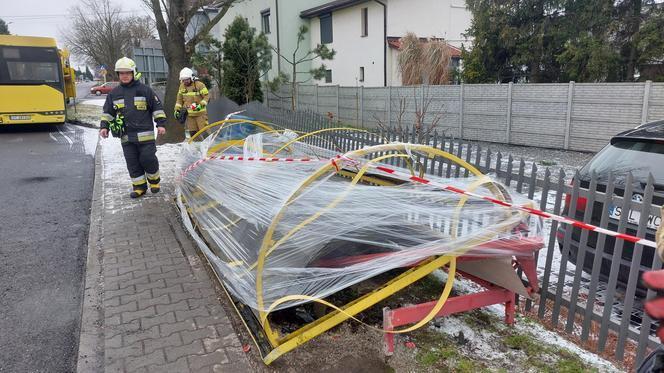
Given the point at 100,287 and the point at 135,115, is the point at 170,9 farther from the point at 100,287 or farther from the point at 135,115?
the point at 100,287

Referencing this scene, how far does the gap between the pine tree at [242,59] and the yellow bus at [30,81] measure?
527cm

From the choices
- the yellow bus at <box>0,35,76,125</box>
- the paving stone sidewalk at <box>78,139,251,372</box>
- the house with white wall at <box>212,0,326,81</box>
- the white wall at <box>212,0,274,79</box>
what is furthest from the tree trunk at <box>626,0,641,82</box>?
the white wall at <box>212,0,274,79</box>

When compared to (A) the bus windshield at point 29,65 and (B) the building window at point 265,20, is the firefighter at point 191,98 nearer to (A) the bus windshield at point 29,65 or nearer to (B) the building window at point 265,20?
(A) the bus windshield at point 29,65

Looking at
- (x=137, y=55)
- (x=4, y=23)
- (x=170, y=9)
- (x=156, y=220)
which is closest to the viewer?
(x=156, y=220)

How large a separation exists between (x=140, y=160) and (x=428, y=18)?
62.0 feet

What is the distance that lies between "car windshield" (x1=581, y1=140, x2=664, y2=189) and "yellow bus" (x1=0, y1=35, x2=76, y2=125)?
50.6ft

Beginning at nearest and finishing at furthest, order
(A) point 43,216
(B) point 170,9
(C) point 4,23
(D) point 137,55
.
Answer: (A) point 43,216 < (B) point 170,9 < (D) point 137,55 < (C) point 4,23

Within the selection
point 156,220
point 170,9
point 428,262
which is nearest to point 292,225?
point 428,262

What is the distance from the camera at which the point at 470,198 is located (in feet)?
8.73

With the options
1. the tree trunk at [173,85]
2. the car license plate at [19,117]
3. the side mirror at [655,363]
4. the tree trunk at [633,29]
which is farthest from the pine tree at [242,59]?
the side mirror at [655,363]

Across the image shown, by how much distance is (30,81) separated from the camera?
1411 cm

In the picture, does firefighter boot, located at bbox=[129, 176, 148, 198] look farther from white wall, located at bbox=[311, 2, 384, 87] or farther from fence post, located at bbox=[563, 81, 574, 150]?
white wall, located at bbox=[311, 2, 384, 87]

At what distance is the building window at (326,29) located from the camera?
2491cm

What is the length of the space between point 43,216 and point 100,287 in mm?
2808
